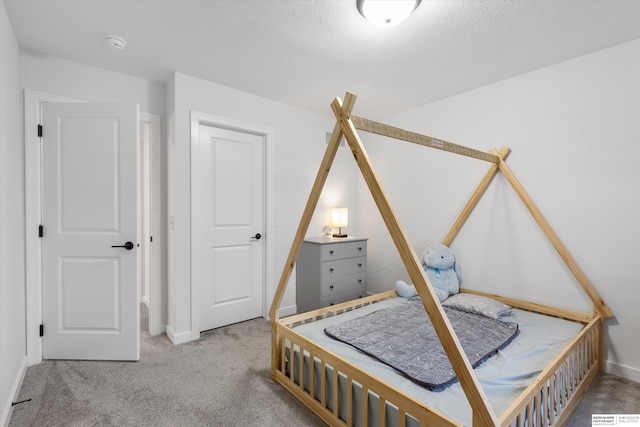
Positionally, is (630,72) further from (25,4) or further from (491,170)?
(25,4)

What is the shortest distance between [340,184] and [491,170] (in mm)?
1806

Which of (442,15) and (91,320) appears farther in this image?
(91,320)

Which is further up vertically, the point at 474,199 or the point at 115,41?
Answer: the point at 115,41

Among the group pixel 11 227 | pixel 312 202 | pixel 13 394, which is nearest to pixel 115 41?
pixel 11 227

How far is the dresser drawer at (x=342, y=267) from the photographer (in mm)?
3115

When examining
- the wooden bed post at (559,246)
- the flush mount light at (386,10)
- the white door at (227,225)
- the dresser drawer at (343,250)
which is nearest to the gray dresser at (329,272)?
the dresser drawer at (343,250)

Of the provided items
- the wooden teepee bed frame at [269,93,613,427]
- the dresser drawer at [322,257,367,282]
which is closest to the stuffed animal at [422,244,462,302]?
the wooden teepee bed frame at [269,93,613,427]

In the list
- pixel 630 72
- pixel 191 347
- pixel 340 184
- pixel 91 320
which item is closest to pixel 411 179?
pixel 340 184

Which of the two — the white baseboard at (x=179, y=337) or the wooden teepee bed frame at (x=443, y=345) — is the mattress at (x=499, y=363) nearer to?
the wooden teepee bed frame at (x=443, y=345)

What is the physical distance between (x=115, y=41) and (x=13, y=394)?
2.40 meters

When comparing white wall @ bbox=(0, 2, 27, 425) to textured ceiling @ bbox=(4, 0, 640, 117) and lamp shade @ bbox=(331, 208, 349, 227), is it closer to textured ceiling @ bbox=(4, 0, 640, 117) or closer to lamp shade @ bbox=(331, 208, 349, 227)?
textured ceiling @ bbox=(4, 0, 640, 117)

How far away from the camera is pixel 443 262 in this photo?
2947mm

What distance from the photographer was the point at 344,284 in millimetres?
3268

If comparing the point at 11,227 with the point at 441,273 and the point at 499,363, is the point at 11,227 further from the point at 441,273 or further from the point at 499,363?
the point at 441,273
